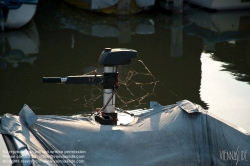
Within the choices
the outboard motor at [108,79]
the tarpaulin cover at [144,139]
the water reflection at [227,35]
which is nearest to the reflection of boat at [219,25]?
the water reflection at [227,35]

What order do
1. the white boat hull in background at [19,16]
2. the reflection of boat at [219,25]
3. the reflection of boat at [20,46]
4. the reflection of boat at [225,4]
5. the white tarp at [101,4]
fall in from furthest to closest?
the reflection of boat at [225,4], the white tarp at [101,4], the reflection of boat at [219,25], the white boat hull in background at [19,16], the reflection of boat at [20,46]

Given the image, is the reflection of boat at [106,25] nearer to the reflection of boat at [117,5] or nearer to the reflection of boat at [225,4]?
the reflection of boat at [117,5]

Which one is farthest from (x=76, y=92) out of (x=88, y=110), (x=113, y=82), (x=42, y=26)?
(x=42, y=26)

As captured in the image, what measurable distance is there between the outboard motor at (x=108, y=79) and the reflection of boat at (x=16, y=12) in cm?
714

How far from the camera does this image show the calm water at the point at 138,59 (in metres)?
6.71

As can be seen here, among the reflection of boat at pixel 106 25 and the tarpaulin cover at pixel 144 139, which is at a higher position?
the reflection of boat at pixel 106 25

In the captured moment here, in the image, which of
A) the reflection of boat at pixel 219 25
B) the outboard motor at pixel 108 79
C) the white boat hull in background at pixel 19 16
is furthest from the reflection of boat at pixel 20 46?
the outboard motor at pixel 108 79

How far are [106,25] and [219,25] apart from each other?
2559 mm

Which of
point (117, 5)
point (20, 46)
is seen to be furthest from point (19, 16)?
point (117, 5)

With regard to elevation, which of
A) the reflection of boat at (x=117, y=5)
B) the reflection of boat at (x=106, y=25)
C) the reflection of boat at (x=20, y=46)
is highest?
the reflection of boat at (x=117, y=5)

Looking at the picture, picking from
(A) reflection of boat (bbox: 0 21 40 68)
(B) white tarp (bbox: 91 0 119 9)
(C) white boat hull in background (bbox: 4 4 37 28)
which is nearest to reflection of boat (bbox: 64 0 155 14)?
(B) white tarp (bbox: 91 0 119 9)

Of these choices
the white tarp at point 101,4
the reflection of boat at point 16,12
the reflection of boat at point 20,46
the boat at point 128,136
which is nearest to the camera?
the boat at point 128,136

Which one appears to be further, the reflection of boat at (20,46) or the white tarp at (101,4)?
the white tarp at (101,4)

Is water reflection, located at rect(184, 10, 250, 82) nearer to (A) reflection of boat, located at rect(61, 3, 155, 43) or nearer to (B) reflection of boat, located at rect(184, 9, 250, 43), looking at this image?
(B) reflection of boat, located at rect(184, 9, 250, 43)
